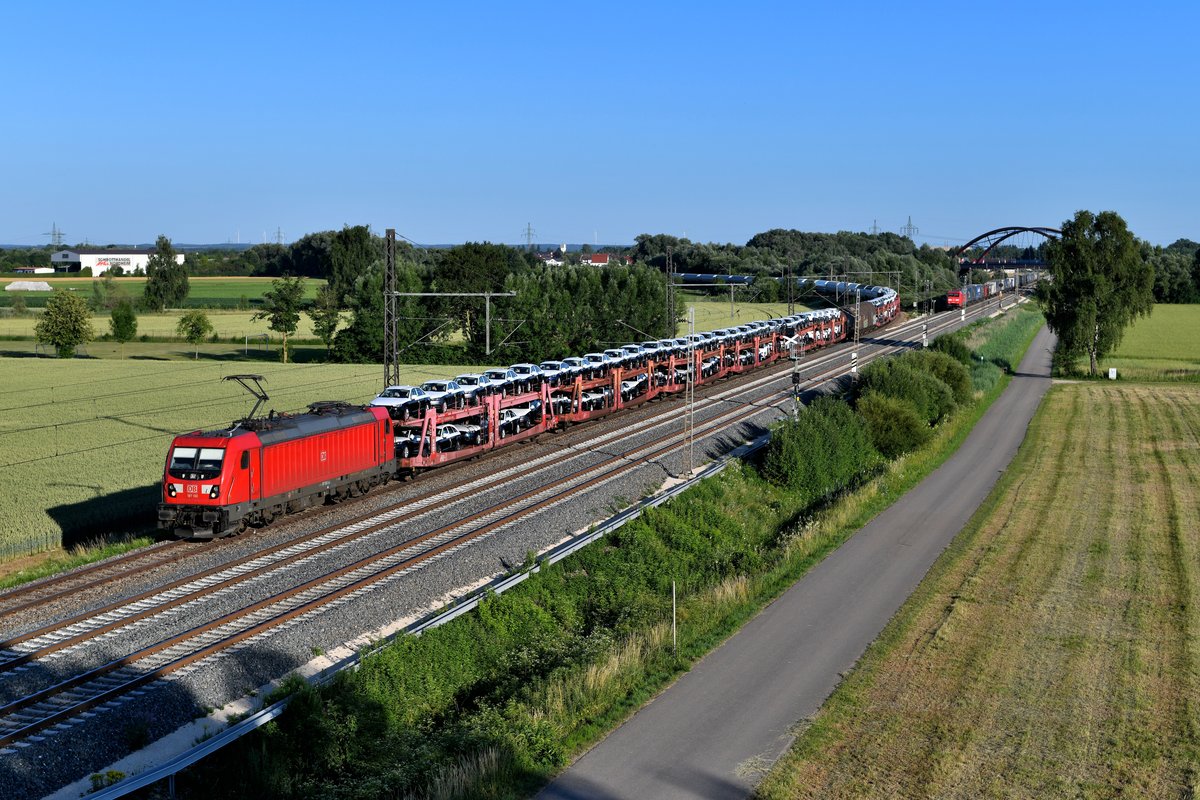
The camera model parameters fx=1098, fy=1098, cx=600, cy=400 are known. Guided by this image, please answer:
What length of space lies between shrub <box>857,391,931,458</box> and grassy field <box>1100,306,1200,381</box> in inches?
1656

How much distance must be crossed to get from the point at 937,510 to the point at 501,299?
60.2 meters

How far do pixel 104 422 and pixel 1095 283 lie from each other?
67.9 metres

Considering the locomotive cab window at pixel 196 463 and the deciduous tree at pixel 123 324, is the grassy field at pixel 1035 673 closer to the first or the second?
the locomotive cab window at pixel 196 463

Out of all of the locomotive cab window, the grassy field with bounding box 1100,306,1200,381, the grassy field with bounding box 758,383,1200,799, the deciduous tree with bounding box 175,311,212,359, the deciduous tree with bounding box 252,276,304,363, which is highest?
the deciduous tree with bounding box 252,276,304,363

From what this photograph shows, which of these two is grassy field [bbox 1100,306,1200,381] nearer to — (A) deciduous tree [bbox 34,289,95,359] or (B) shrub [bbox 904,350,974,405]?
(B) shrub [bbox 904,350,974,405]

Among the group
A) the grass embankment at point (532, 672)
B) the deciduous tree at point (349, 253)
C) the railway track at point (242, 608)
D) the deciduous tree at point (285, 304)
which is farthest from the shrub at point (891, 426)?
the deciduous tree at point (349, 253)

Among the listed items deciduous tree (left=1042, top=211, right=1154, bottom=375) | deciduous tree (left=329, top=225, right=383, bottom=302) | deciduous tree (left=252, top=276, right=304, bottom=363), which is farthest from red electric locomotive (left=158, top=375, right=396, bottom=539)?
deciduous tree (left=329, top=225, right=383, bottom=302)

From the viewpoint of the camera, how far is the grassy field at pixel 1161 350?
86625mm

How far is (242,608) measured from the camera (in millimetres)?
25422

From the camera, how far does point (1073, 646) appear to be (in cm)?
2517

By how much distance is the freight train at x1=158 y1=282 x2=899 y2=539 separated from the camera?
31.0 metres

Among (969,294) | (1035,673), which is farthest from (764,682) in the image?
(969,294)

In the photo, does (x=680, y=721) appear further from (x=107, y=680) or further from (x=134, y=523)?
(x=134, y=523)

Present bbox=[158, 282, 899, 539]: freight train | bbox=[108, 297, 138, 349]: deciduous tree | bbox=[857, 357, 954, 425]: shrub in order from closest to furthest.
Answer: bbox=[158, 282, 899, 539]: freight train → bbox=[857, 357, 954, 425]: shrub → bbox=[108, 297, 138, 349]: deciduous tree
